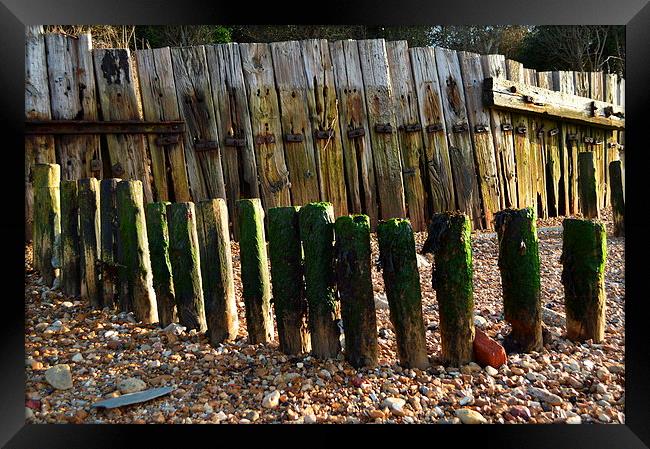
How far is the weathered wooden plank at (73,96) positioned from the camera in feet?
12.2

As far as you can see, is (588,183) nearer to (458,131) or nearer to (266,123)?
(458,131)

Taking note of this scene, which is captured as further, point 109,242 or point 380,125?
Answer: point 380,125

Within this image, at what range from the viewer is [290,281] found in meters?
2.23

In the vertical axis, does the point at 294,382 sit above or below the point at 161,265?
below

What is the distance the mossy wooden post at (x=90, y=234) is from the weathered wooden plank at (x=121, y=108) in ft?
3.73

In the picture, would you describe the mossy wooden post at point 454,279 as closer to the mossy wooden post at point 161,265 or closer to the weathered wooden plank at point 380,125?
the mossy wooden post at point 161,265

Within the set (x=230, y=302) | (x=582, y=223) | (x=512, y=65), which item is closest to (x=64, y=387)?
(x=230, y=302)

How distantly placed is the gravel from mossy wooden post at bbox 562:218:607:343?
9 cm

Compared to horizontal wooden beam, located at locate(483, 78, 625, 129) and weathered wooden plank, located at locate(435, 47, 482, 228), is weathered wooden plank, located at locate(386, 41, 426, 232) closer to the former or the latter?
weathered wooden plank, located at locate(435, 47, 482, 228)

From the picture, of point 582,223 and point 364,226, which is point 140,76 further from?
point 582,223

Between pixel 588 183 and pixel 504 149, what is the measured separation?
37.6 inches

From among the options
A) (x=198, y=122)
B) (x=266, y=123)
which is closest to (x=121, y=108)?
(x=198, y=122)

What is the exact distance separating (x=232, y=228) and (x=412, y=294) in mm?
2409

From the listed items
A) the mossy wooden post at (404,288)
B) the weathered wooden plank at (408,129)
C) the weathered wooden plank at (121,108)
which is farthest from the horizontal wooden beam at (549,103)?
the weathered wooden plank at (121,108)
